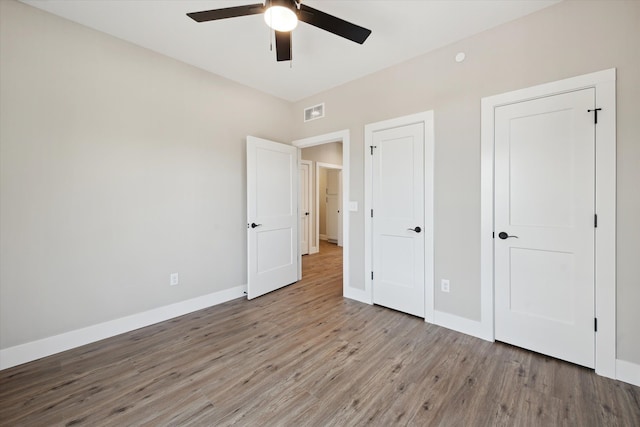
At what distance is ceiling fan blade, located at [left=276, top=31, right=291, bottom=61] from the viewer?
75.5 inches

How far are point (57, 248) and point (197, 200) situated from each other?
126 cm

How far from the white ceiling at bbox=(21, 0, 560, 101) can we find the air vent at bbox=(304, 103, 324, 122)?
20.7 inches

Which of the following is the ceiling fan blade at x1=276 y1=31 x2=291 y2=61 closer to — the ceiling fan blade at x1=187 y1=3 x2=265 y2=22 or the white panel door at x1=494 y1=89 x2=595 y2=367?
the ceiling fan blade at x1=187 y1=3 x2=265 y2=22

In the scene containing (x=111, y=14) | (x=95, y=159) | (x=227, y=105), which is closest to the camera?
(x=111, y=14)

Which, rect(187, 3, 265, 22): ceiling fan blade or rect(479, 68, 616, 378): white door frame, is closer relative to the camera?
rect(187, 3, 265, 22): ceiling fan blade

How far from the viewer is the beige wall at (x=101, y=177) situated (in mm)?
2125

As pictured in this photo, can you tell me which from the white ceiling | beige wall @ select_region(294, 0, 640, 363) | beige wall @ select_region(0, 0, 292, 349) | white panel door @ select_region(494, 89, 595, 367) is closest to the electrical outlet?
beige wall @ select_region(0, 0, 292, 349)

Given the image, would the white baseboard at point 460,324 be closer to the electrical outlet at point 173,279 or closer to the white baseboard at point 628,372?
A: the white baseboard at point 628,372

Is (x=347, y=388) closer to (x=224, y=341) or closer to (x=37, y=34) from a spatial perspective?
(x=224, y=341)

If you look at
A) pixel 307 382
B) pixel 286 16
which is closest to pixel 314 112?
pixel 286 16

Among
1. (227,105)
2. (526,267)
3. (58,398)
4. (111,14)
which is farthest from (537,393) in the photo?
(111,14)

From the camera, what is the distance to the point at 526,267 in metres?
2.30

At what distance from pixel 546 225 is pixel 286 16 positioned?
2483 millimetres

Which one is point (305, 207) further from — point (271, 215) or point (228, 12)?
point (228, 12)
